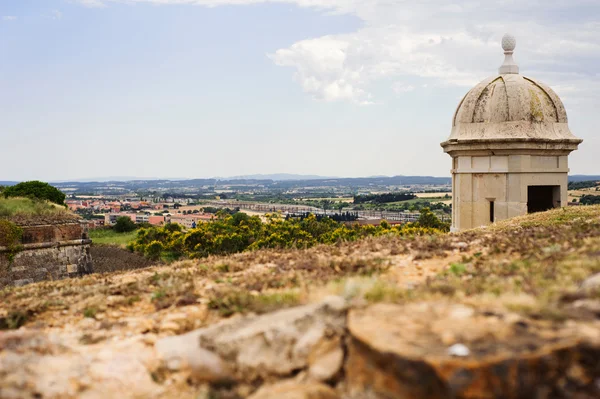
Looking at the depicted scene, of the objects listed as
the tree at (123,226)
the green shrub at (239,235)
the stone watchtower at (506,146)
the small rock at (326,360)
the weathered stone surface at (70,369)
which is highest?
the stone watchtower at (506,146)

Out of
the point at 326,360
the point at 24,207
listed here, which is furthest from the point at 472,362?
the point at 24,207

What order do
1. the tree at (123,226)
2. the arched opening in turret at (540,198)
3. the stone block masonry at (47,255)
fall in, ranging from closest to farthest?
1. the arched opening in turret at (540,198)
2. the stone block masonry at (47,255)
3. the tree at (123,226)

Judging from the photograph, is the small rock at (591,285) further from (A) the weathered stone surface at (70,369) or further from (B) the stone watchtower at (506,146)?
(B) the stone watchtower at (506,146)

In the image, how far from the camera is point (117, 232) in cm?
3850

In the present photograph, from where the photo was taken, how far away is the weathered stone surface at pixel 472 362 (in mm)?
2885

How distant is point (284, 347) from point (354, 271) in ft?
7.78

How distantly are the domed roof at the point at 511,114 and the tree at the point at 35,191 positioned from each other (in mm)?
16362

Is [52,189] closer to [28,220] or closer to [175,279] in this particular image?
[28,220]

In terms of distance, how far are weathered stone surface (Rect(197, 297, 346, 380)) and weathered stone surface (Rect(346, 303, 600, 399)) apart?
274 millimetres

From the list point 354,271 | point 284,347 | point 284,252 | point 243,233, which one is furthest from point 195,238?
point 284,347

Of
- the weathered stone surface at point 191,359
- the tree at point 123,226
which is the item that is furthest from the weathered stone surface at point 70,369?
the tree at point 123,226

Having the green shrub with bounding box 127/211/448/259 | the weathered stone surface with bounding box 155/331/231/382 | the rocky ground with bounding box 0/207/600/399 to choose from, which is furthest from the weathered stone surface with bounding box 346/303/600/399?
the green shrub with bounding box 127/211/448/259

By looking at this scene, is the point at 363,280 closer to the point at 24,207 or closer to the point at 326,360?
the point at 326,360

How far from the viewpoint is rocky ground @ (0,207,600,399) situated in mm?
2943
